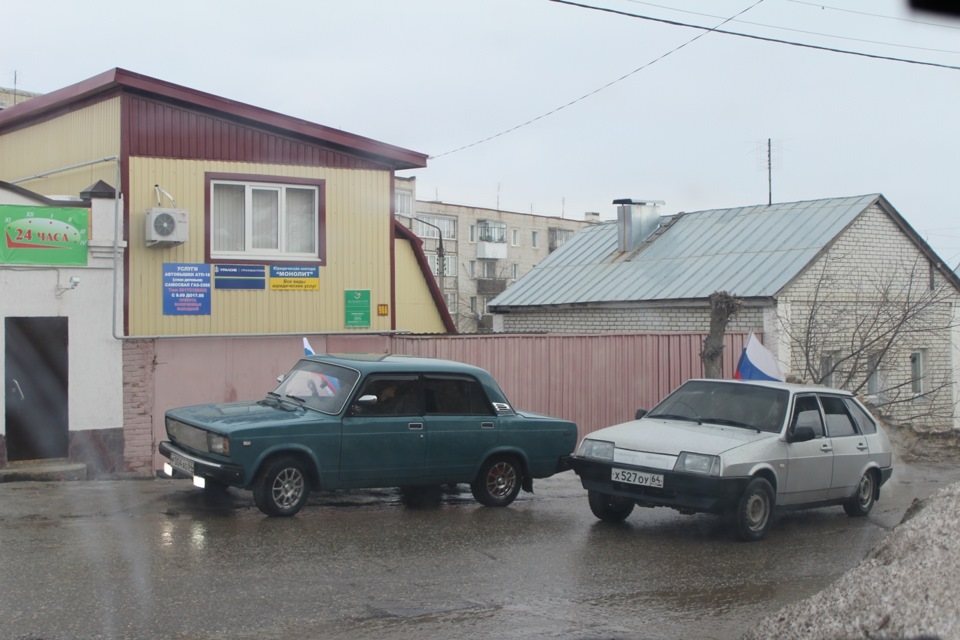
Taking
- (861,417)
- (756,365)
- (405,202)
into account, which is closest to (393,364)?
(861,417)

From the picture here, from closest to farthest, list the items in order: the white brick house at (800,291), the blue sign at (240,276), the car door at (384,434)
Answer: the car door at (384,434) < the blue sign at (240,276) < the white brick house at (800,291)

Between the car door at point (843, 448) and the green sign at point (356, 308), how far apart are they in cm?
642

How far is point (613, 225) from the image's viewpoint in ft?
87.4

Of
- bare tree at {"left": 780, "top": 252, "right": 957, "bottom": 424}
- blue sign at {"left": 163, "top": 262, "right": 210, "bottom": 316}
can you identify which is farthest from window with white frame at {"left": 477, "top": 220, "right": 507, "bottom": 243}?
blue sign at {"left": 163, "top": 262, "right": 210, "bottom": 316}

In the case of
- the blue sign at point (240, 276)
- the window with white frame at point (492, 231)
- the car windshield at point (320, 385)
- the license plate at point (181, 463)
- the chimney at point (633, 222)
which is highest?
the window with white frame at point (492, 231)

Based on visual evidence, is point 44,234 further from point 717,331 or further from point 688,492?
point 717,331

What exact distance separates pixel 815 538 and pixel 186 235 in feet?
26.0

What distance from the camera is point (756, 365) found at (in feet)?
47.8

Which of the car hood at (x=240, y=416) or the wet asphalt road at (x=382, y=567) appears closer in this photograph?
the wet asphalt road at (x=382, y=567)

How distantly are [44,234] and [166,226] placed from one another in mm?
1369

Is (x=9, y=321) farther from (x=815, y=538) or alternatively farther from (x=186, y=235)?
(x=815, y=538)

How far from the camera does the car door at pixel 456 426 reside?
32.4ft

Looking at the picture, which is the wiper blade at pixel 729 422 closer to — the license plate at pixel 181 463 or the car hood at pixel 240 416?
the car hood at pixel 240 416

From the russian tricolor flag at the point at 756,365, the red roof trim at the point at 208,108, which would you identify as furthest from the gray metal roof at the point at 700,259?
the red roof trim at the point at 208,108
